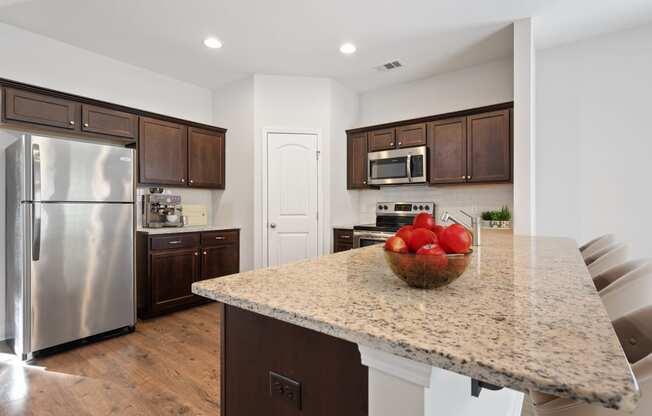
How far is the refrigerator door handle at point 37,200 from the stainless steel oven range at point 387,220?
114 inches

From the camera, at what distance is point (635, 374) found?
1.61ft

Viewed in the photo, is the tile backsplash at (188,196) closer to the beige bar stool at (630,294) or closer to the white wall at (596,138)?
the white wall at (596,138)

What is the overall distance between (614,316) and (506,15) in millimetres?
2880

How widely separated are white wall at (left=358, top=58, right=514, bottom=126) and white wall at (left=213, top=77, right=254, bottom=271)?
1.62 metres

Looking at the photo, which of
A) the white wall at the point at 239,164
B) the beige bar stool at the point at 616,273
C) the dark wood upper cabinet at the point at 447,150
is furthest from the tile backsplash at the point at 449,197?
the beige bar stool at the point at 616,273

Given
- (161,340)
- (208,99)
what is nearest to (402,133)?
(208,99)

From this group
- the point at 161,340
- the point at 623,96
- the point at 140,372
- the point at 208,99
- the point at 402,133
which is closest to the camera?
the point at 140,372

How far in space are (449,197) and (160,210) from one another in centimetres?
339

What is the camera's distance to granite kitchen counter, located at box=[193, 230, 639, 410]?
0.42m

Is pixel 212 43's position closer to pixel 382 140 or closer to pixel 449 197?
pixel 382 140

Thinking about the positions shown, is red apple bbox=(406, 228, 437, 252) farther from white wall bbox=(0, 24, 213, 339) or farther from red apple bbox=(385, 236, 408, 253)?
white wall bbox=(0, 24, 213, 339)

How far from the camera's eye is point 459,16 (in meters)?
2.84

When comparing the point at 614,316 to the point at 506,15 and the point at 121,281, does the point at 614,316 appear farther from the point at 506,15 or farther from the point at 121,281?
the point at 121,281

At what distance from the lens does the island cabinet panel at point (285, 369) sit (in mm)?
736
